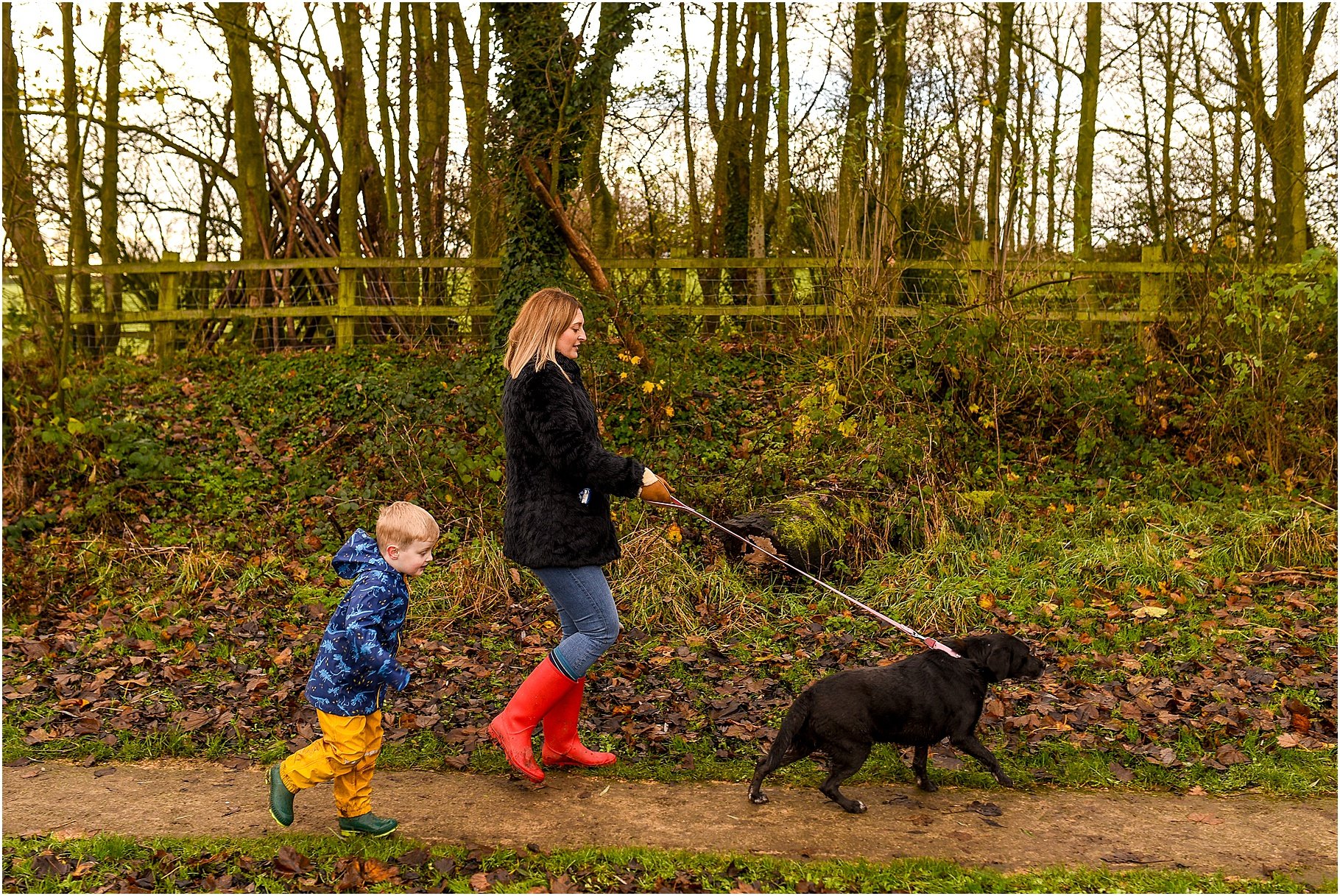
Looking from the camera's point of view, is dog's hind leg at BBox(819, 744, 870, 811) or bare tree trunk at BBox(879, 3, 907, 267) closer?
dog's hind leg at BBox(819, 744, 870, 811)

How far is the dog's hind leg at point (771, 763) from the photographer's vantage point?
429cm

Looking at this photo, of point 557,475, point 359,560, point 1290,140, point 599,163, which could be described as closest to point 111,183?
point 599,163

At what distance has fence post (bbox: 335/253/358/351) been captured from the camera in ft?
42.3

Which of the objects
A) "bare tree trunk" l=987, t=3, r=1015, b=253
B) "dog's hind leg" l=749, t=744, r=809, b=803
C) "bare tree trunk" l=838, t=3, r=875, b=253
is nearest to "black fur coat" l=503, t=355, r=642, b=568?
"dog's hind leg" l=749, t=744, r=809, b=803

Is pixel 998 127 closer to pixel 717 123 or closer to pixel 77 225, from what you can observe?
pixel 717 123

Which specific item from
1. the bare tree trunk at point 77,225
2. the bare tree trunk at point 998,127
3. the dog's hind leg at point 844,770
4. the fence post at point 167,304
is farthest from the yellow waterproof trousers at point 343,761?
the bare tree trunk at point 77,225

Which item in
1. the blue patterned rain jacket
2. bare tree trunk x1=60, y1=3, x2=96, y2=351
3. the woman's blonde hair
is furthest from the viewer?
bare tree trunk x1=60, y1=3, x2=96, y2=351

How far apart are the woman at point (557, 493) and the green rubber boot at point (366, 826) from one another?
60 centimetres

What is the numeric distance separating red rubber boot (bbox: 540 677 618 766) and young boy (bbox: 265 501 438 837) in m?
0.96

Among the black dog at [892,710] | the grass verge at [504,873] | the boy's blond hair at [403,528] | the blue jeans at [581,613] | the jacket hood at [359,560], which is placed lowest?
the grass verge at [504,873]

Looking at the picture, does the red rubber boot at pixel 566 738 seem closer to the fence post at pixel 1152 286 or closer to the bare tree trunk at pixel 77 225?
the fence post at pixel 1152 286

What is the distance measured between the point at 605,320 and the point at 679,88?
6.76 m

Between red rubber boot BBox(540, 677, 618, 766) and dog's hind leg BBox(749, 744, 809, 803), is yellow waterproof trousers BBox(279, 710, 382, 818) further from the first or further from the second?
dog's hind leg BBox(749, 744, 809, 803)

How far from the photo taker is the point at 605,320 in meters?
9.96
